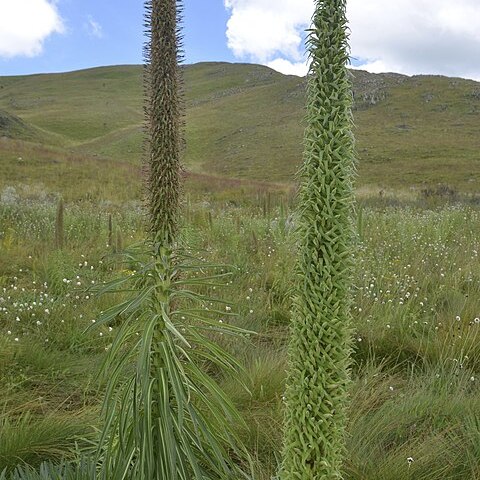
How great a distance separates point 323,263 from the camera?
1.59 meters

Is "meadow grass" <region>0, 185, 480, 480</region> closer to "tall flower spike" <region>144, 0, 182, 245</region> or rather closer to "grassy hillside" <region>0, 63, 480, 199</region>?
"tall flower spike" <region>144, 0, 182, 245</region>

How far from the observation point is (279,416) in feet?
12.1

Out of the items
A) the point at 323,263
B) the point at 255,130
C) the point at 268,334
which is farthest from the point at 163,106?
the point at 255,130

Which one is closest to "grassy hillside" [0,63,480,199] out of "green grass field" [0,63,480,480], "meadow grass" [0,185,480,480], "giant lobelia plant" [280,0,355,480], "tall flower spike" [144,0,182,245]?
"green grass field" [0,63,480,480]

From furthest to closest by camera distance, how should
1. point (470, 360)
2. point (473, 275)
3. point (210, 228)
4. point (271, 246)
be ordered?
point (210, 228) < point (271, 246) < point (473, 275) < point (470, 360)

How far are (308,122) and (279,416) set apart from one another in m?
2.68

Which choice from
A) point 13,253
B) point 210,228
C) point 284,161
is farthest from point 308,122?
point 284,161

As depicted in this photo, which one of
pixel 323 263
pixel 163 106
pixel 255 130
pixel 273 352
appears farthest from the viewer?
pixel 255 130

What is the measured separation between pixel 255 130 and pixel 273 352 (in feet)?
223

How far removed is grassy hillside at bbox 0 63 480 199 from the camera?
3856 centimetres

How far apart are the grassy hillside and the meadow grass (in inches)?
608

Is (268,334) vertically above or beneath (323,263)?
beneath

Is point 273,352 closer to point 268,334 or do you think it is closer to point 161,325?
point 268,334

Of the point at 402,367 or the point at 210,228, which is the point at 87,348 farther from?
the point at 210,228
